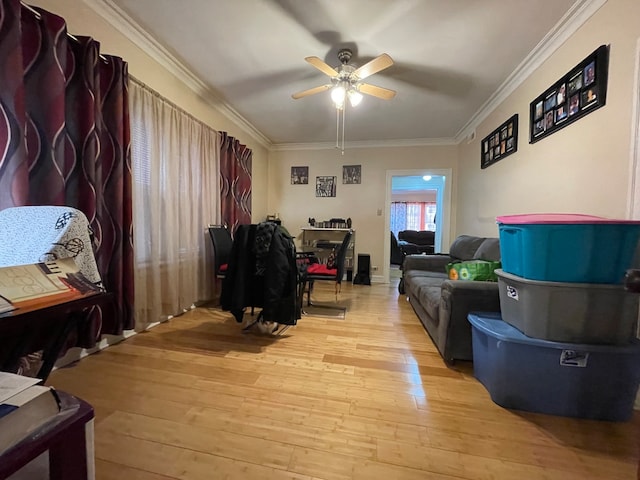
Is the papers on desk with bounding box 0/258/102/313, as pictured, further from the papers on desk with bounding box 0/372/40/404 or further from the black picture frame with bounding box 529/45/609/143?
the black picture frame with bounding box 529/45/609/143

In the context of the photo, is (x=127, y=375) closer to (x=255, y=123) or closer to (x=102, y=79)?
(x=102, y=79)

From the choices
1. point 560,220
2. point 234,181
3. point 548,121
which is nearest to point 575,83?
point 548,121

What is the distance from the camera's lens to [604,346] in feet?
4.18

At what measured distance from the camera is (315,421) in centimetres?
132

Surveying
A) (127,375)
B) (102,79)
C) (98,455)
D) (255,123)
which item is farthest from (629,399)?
(255,123)

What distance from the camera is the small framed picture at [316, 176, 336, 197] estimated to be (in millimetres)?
4992

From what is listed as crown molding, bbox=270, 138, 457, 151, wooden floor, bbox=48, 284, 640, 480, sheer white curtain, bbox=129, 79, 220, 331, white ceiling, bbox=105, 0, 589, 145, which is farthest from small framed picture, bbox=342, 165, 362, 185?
wooden floor, bbox=48, 284, 640, 480

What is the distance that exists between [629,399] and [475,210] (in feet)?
9.21

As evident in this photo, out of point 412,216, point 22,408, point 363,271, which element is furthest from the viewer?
point 412,216

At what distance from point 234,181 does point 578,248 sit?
350cm

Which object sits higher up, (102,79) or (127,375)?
(102,79)

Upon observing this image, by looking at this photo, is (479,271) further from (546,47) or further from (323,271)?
(546,47)

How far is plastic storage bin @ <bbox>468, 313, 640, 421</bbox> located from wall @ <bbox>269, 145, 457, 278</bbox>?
11.3 feet

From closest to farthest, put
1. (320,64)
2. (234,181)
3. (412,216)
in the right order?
(320,64) < (234,181) < (412,216)
